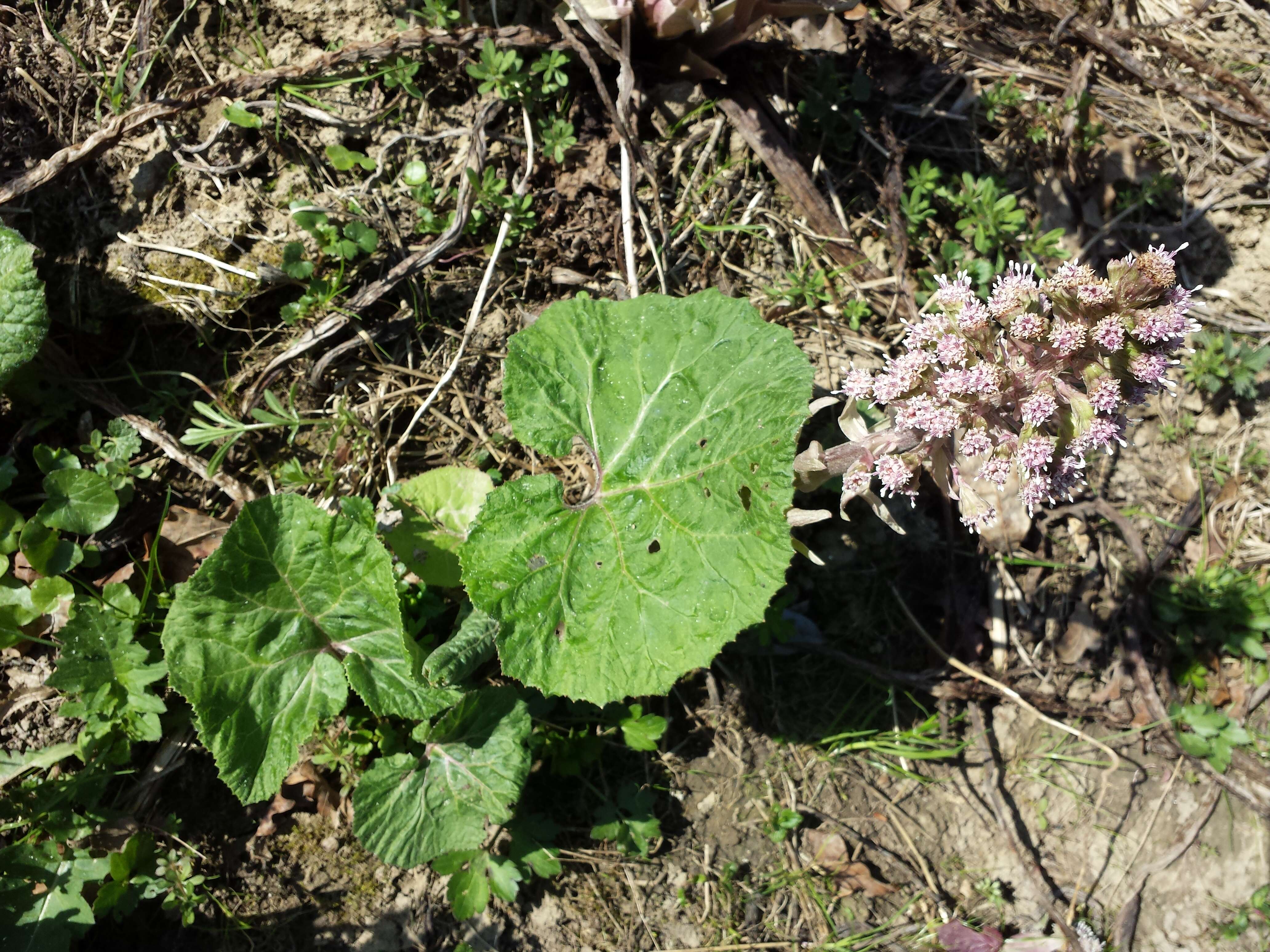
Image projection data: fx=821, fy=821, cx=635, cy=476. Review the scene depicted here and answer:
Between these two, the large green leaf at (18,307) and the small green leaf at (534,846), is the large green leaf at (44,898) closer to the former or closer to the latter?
the small green leaf at (534,846)

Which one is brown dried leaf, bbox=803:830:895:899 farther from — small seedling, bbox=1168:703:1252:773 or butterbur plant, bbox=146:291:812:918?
small seedling, bbox=1168:703:1252:773

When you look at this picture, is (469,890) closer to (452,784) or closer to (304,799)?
(452,784)

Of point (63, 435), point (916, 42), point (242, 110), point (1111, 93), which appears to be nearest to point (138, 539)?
point (63, 435)

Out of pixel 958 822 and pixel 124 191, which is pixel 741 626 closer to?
pixel 958 822

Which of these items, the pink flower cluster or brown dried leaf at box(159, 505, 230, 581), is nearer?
the pink flower cluster

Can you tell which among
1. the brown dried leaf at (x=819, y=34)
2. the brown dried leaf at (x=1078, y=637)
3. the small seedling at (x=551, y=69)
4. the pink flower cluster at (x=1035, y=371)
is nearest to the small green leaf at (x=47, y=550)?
the small seedling at (x=551, y=69)

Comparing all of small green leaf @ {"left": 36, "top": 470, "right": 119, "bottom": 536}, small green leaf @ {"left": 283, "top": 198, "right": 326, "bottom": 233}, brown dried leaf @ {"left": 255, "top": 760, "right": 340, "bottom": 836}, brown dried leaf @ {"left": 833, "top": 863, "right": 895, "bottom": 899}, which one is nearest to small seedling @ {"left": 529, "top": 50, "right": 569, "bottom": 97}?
small green leaf @ {"left": 283, "top": 198, "right": 326, "bottom": 233}

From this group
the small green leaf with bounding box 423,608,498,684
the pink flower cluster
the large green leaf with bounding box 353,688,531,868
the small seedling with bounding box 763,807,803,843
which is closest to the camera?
the pink flower cluster

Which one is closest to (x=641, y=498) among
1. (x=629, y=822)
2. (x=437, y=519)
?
(x=437, y=519)
